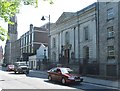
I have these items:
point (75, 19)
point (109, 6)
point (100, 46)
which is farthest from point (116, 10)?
point (75, 19)

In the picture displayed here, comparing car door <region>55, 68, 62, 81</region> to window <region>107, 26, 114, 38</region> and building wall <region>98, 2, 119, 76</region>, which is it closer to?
building wall <region>98, 2, 119, 76</region>

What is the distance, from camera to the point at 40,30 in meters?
85.2

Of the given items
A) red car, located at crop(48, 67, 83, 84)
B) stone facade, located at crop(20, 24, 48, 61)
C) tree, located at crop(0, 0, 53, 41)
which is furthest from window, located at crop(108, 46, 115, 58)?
stone facade, located at crop(20, 24, 48, 61)

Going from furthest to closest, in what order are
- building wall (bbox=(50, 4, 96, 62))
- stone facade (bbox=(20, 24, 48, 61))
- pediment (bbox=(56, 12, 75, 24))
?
stone facade (bbox=(20, 24, 48, 61)) < pediment (bbox=(56, 12, 75, 24)) < building wall (bbox=(50, 4, 96, 62))

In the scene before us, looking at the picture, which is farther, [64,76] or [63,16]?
[63,16]

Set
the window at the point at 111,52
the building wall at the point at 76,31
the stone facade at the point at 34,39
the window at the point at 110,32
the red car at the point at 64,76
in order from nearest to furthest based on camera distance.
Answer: the red car at the point at 64,76 < the window at the point at 111,52 < the window at the point at 110,32 < the building wall at the point at 76,31 < the stone facade at the point at 34,39

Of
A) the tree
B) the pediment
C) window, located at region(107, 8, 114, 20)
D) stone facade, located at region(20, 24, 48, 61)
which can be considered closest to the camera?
the tree

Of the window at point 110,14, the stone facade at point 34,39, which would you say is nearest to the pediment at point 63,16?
the window at point 110,14

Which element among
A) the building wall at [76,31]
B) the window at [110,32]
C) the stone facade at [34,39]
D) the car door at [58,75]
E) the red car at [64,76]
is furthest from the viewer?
the stone facade at [34,39]

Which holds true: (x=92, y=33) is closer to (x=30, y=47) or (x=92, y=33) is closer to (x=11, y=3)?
(x=11, y=3)

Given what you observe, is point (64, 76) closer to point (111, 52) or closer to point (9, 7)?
point (111, 52)

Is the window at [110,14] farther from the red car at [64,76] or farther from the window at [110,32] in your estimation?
the red car at [64,76]

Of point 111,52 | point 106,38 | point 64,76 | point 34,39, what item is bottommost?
point 64,76

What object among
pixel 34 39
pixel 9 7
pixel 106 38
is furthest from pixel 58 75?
pixel 34 39
